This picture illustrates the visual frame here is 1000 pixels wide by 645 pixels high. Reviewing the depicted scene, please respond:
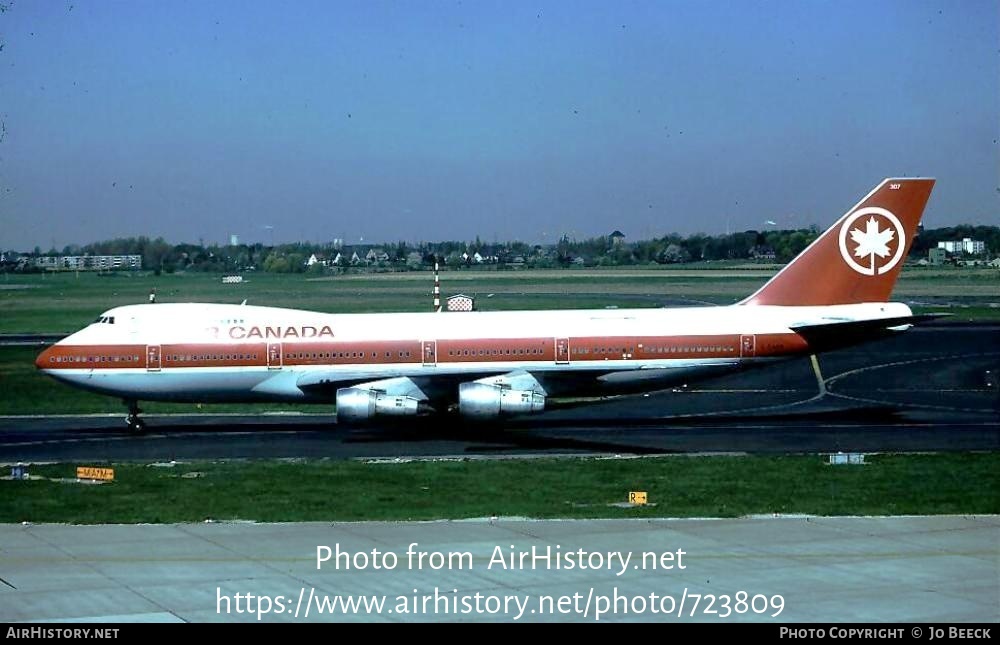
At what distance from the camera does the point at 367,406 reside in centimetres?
3900

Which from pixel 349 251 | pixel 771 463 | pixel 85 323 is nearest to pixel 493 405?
pixel 771 463

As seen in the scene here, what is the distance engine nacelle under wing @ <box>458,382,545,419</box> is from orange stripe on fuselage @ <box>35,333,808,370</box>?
227 cm

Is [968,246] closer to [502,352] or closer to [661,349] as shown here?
[661,349]

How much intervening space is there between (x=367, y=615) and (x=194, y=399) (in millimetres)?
26748

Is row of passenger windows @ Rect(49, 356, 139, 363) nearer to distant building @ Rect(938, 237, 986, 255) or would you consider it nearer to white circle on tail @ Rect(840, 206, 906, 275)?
white circle on tail @ Rect(840, 206, 906, 275)

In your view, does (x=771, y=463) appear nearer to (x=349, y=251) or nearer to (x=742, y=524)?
(x=742, y=524)

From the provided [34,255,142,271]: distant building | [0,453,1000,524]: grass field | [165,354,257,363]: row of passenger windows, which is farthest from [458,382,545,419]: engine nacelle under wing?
[34,255,142,271]: distant building

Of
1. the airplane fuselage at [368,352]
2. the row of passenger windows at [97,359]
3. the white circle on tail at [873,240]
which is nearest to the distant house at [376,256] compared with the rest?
the airplane fuselage at [368,352]

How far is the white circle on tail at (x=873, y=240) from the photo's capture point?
43.9 metres

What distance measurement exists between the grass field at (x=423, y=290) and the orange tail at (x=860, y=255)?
100ft

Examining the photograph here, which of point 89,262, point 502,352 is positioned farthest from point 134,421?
point 89,262

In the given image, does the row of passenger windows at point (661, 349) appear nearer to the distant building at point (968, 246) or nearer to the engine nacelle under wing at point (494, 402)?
the engine nacelle under wing at point (494, 402)

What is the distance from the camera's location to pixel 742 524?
76.0 ft

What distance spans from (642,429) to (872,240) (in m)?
10.2
